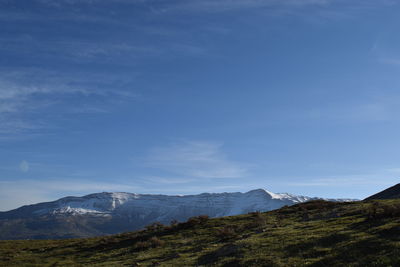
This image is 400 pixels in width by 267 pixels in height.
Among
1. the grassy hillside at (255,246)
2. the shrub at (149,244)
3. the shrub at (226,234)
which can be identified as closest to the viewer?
the grassy hillside at (255,246)

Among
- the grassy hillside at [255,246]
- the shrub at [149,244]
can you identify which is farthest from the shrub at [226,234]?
the shrub at [149,244]

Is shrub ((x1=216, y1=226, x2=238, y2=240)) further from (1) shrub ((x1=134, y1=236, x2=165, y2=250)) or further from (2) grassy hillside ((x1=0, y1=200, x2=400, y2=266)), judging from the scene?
(1) shrub ((x1=134, y1=236, x2=165, y2=250))

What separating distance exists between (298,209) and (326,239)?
31.0m

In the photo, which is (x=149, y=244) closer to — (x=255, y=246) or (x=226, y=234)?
(x=226, y=234)

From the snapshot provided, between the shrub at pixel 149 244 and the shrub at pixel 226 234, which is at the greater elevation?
the shrub at pixel 226 234

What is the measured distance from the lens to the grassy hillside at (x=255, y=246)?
81.5ft

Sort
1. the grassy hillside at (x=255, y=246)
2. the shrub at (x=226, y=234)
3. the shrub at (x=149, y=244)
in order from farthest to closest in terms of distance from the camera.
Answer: the shrub at (x=149, y=244), the shrub at (x=226, y=234), the grassy hillside at (x=255, y=246)

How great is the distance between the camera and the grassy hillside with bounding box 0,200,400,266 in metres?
24.8

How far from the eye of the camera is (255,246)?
31422mm

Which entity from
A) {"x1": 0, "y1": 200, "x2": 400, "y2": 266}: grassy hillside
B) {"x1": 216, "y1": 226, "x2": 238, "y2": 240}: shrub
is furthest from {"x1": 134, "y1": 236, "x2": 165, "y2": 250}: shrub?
{"x1": 216, "y1": 226, "x2": 238, "y2": 240}: shrub

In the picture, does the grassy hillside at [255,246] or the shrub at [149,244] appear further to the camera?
the shrub at [149,244]

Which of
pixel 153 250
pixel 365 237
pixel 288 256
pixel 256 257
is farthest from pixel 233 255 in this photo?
pixel 153 250

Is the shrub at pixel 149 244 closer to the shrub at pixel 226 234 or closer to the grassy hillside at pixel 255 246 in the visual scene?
the grassy hillside at pixel 255 246

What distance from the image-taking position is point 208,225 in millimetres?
56531
